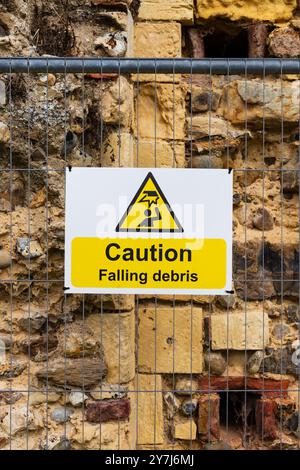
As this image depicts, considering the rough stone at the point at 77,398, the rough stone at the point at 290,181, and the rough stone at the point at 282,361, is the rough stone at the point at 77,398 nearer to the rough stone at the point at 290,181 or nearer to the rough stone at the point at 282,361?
the rough stone at the point at 282,361

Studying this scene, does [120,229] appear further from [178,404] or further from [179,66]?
[178,404]

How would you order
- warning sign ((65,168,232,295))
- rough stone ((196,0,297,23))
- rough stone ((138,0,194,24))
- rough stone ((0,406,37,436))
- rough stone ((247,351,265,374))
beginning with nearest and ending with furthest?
1. warning sign ((65,168,232,295))
2. rough stone ((0,406,37,436))
3. rough stone ((247,351,265,374))
4. rough stone ((138,0,194,24))
5. rough stone ((196,0,297,23))

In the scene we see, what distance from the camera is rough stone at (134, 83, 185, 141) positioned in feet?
12.3

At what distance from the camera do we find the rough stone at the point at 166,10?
378cm

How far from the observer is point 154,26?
378 cm

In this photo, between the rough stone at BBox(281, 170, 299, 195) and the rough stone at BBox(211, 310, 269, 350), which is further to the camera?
the rough stone at BBox(281, 170, 299, 195)

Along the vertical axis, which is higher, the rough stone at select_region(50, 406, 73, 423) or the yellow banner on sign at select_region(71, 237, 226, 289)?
the yellow banner on sign at select_region(71, 237, 226, 289)

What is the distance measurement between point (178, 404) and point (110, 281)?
115cm

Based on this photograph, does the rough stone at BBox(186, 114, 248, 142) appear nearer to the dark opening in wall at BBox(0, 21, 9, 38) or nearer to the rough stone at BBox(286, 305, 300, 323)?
the rough stone at BBox(286, 305, 300, 323)

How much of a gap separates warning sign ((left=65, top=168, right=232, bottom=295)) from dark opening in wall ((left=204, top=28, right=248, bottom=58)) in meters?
1.58

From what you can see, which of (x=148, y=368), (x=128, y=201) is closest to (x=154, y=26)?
(x=128, y=201)

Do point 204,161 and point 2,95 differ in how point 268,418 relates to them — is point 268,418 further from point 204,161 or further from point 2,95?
point 2,95

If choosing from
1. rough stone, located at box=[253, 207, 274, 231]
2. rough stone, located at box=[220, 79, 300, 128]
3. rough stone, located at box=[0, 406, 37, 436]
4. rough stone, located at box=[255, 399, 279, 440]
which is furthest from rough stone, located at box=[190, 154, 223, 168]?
rough stone, located at box=[0, 406, 37, 436]

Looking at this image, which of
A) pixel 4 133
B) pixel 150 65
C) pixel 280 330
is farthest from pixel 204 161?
pixel 4 133
